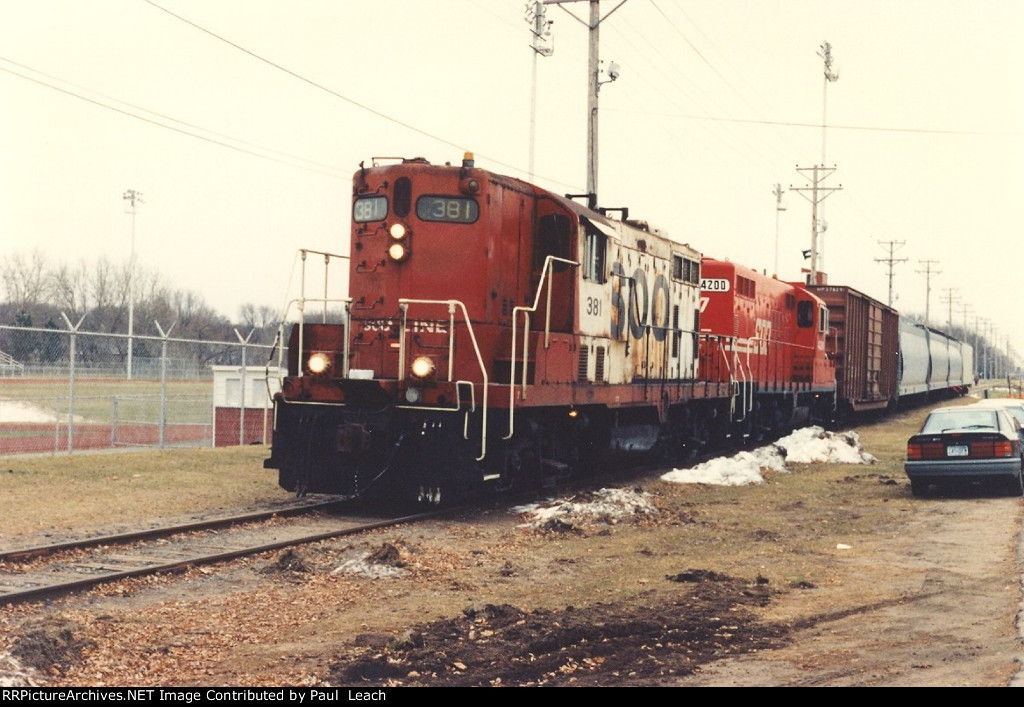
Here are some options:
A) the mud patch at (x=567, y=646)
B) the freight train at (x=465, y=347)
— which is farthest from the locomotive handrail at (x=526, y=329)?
the mud patch at (x=567, y=646)

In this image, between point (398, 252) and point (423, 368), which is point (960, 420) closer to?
point (423, 368)

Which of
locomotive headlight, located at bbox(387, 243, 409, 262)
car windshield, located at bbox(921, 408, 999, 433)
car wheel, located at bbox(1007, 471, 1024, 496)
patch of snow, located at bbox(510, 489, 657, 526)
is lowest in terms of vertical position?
patch of snow, located at bbox(510, 489, 657, 526)

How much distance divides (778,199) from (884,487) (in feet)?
199

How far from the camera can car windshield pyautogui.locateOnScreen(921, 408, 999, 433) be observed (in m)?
16.2

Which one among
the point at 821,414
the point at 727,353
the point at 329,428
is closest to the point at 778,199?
the point at 821,414

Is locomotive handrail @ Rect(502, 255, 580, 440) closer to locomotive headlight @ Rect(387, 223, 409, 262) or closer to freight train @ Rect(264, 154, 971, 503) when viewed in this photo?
freight train @ Rect(264, 154, 971, 503)

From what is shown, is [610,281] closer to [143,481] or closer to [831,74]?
[143,481]

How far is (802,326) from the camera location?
29.9 metres

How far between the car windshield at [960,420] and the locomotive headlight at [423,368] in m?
7.95

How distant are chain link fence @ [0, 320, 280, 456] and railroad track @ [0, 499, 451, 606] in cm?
176

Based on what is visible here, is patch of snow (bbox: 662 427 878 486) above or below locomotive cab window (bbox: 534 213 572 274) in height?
below

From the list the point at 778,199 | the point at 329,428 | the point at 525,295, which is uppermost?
the point at 778,199

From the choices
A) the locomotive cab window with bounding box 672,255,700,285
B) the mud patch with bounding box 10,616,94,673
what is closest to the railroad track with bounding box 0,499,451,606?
the mud patch with bounding box 10,616,94,673

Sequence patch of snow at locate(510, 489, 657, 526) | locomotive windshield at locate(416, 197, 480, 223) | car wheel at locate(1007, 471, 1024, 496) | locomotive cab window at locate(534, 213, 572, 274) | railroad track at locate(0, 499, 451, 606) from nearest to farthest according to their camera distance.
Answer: railroad track at locate(0, 499, 451, 606) → patch of snow at locate(510, 489, 657, 526) → locomotive windshield at locate(416, 197, 480, 223) → locomotive cab window at locate(534, 213, 572, 274) → car wheel at locate(1007, 471, 1024, 496)
